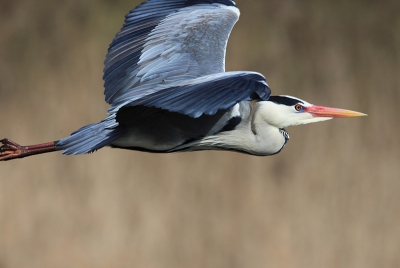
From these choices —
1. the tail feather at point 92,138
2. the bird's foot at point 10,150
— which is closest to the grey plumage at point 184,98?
the tail feather at point 92,138

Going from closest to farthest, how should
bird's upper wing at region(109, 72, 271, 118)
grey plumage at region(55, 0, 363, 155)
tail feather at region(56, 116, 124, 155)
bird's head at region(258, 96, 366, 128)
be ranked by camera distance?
bird's upper wing at region(109, 72, 271, 118) < grey plumage at region(55, 0, 363, 155) < tail feather at region(56, 116, 124, 155) < bird's head at region(258, 96, 366, 128)

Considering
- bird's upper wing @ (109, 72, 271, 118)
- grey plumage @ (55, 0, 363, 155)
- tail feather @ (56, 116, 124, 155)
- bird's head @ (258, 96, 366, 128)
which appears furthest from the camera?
bird's head @ (258, 96, 366, 128)

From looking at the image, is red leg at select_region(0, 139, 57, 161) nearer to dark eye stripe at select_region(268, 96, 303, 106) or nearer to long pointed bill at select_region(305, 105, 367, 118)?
dark eye stripe at select_region(268, 96, 303, 106)

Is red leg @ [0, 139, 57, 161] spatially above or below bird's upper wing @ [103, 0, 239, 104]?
below

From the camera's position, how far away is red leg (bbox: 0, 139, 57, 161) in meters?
3.25

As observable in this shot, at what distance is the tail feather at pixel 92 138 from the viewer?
2.98 m

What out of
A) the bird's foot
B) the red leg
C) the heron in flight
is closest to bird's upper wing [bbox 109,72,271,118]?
the heron in flight

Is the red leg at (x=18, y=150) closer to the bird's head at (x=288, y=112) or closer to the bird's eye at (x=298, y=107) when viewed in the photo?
the bird's head at (x=288, y=112)

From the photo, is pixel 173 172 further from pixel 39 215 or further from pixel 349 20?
pixel 349 20

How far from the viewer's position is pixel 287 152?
5246 mm

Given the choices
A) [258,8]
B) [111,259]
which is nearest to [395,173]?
[258,8]

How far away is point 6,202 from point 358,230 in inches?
82.1

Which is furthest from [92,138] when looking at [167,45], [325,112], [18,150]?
[325,112]

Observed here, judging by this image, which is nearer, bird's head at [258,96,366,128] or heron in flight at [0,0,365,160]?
heron in flight at [0,0,365,160]
